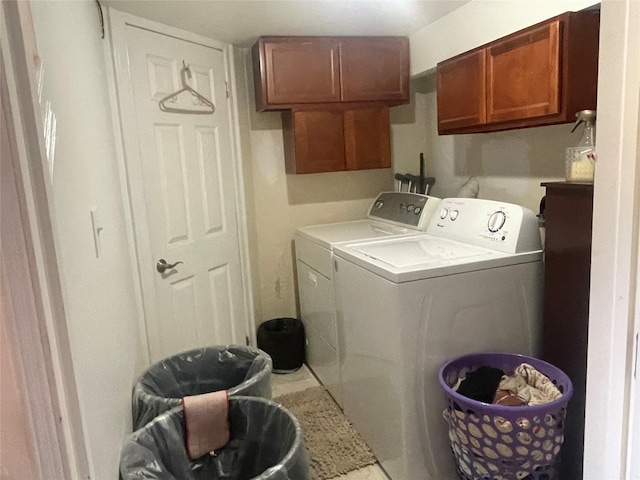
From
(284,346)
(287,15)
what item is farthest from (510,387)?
(287,15)

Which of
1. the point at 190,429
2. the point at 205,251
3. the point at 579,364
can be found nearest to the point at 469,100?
the point at 579,364

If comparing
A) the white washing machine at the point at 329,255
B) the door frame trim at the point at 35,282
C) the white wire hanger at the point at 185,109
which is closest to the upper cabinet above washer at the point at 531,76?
the white washing machine at the point at 329,255

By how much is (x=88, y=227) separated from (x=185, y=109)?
1.40m

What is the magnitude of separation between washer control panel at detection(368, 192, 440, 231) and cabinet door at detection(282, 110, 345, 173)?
0.39 meters

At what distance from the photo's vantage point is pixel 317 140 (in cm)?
283

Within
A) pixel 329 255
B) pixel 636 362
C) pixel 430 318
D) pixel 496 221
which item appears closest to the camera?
pixel 636 362

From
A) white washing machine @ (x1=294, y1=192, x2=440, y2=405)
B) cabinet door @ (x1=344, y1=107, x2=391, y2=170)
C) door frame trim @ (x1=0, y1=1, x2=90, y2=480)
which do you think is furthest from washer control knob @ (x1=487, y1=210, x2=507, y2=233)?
door frame trim @ (x1=0, y1=1, x2=90, y2=480)

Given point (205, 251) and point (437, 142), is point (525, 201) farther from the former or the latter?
point (205, 251)

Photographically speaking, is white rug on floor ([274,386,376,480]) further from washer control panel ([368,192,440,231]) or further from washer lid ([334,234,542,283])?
washer control panel ([368,192,440,231])

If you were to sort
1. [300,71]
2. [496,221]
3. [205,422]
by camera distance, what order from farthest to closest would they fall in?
[300,71]
[496,221]
[205,422]

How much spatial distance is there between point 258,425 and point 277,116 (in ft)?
6.64

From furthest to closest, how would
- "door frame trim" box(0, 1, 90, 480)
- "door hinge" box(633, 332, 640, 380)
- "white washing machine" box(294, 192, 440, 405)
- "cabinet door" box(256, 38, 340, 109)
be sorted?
"cabinet door" box(256, 38, 340, 109) < "white washing machine" box(294, 192, 440, 405) < "door hinge" box(633, 332, 640, 380) < "door frame trim" box(0, 1, 90, 480)

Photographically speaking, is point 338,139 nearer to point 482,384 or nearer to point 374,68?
point 374,68

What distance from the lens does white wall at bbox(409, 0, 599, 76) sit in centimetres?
186
